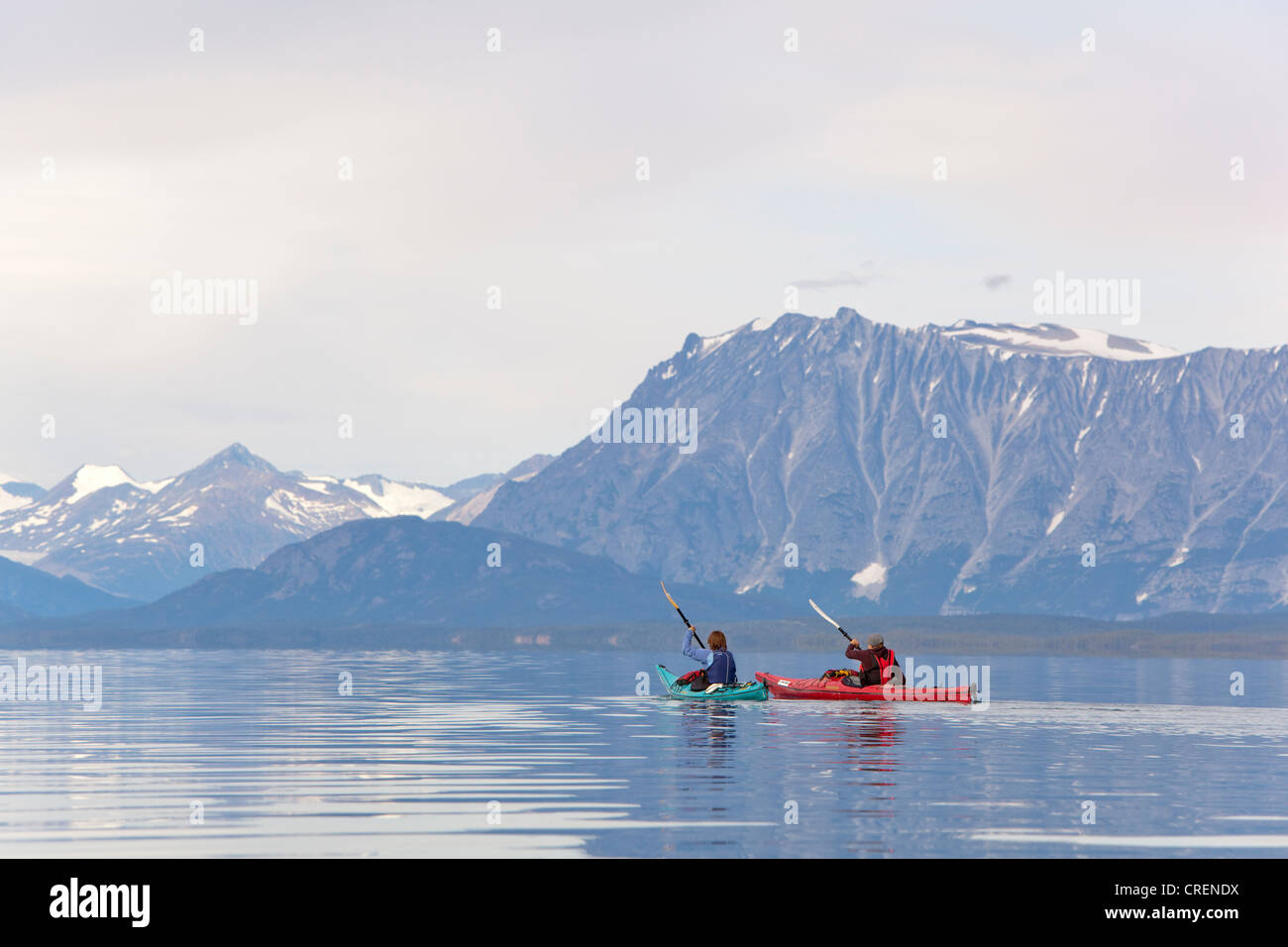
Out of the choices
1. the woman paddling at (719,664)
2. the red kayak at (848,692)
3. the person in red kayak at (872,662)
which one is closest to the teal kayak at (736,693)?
the woman paddling at (719,664)

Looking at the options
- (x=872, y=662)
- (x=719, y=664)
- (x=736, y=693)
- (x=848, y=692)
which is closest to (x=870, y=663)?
(x=872, y=662)

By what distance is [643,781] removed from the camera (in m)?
51.4

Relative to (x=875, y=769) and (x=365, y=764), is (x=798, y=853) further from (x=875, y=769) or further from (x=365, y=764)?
(x=365, y=764)

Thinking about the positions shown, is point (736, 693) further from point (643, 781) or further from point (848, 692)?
point (643, 781)

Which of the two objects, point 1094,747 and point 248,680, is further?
point 248,680

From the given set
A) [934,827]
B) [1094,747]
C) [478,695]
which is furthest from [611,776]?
[478,695]

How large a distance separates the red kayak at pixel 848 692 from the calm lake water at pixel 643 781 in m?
1.04

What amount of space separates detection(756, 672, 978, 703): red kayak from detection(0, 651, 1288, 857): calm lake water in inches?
40.8

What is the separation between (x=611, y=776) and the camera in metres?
53.0

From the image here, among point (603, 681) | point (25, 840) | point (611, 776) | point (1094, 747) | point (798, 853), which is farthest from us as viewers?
point (603, 681)

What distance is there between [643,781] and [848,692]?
42.0 m

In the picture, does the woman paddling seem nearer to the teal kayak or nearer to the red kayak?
the teal kayak
